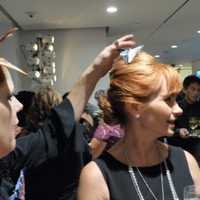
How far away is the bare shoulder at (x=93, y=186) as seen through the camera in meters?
1.24

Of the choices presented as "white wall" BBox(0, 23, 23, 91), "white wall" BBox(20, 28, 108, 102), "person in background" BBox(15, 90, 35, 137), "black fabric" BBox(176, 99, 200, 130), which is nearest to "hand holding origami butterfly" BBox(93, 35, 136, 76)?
"person in background" BBox(15, 90, 35, 137)

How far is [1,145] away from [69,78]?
6.76 m

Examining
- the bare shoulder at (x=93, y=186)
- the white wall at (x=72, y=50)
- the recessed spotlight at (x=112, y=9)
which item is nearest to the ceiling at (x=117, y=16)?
the recessed spotlight at (x=112, y=9)

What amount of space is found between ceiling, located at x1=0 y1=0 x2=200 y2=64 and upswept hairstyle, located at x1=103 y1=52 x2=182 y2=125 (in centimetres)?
457

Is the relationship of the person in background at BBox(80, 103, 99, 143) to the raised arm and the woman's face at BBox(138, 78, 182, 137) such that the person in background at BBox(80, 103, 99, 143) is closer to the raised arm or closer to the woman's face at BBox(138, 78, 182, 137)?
the raised arm

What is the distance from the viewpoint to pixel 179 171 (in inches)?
53.0

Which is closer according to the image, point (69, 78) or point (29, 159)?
point (29, 159)

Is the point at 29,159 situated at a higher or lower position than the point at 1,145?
lower

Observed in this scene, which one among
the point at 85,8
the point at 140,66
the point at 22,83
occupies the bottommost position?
the point at 22,83

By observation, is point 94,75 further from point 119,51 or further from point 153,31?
point 153,31

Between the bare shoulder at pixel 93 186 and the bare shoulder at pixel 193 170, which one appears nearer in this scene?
the bare shoulder at pixel 93 186

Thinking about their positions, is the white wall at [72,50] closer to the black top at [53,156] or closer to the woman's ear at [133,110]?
the black top at [53,156]

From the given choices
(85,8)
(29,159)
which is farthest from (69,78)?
(29,159)

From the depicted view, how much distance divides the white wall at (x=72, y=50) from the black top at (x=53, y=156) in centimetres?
588
